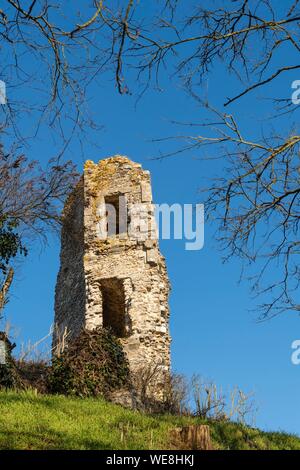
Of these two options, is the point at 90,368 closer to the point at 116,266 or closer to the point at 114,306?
the point at 116,266

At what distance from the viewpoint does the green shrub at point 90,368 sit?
15.0 m

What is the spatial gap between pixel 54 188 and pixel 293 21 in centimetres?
1447

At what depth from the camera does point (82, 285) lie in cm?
2161

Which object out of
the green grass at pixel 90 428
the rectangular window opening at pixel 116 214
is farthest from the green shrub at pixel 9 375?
the rectangular window opening at pixel 116 214

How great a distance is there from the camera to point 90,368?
1540 cm

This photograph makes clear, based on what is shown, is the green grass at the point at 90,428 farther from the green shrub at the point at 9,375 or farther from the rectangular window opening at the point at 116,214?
the rectangular window opening at the point at 116,214

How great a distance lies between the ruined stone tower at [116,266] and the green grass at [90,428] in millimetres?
6977

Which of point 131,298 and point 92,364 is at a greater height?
point 131,298

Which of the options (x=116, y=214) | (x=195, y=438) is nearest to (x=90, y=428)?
(x=195, y=438)

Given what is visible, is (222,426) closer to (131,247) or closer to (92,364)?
(92,364)

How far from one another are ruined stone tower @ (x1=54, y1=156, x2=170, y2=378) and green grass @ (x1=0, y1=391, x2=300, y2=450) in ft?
22.9

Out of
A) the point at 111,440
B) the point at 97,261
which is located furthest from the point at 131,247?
the point at 111,440

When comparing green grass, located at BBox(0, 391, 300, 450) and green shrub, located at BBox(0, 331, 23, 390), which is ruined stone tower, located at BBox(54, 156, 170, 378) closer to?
green shrub, located at BBox(0, 331, 23, 390)
